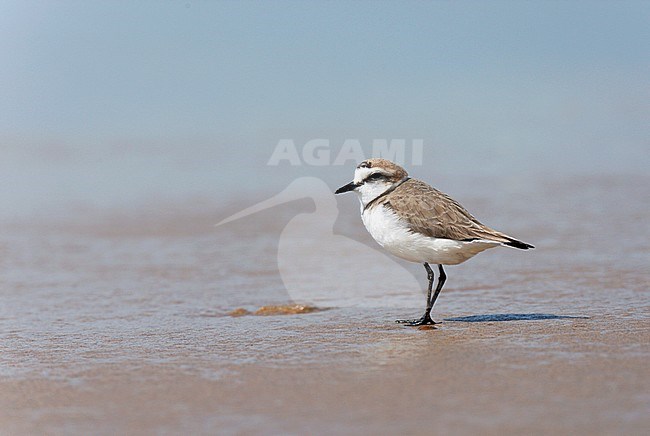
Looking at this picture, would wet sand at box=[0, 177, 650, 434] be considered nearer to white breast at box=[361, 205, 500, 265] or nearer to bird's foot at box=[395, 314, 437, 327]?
bird's foot at box=[395, 314, 437, 327]

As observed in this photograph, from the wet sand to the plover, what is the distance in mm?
436

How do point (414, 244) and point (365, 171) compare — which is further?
point (365, 171)

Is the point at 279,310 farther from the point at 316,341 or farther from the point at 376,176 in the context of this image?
the point at 316,341

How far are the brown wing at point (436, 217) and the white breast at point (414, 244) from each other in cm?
4

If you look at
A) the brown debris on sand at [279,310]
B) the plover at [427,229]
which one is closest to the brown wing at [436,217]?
the plover at [427,229]

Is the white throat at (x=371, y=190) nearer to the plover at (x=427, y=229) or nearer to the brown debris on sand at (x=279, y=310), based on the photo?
the plover at (x=427, y=229)

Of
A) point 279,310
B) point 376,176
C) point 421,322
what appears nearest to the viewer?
point 421,322

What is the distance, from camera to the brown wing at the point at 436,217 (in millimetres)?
5184

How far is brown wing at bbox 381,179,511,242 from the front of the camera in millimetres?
5184

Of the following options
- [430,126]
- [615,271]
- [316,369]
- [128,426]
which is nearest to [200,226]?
[615,271]

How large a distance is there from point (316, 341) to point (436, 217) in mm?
1144

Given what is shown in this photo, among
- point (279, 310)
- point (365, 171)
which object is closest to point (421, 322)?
point (365, 171)

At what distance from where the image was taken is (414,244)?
207 inches

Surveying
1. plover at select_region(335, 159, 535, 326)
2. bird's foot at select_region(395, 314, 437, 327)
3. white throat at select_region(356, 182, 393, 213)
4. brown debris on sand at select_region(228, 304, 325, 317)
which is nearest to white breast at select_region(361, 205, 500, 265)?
plover at select_region(335, 159, 535, 326)
